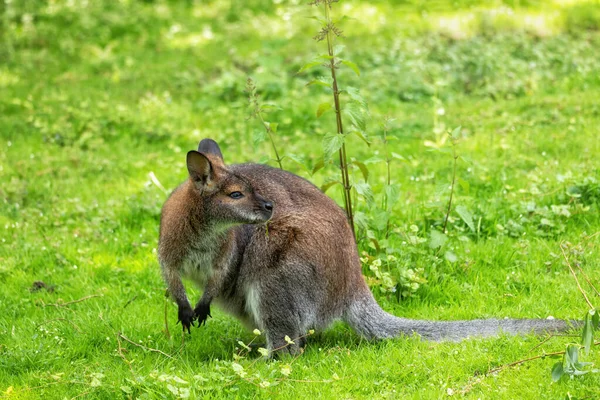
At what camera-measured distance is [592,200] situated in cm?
663

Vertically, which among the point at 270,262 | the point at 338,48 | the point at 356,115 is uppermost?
the point at 338,48

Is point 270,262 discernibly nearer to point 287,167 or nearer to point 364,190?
point 364,190

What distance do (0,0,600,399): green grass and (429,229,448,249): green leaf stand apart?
8cm

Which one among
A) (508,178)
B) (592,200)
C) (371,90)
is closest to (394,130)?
(371,90)

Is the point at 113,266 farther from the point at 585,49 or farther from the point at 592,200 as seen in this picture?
the point at 585,49

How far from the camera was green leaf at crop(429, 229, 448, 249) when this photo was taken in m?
5.82

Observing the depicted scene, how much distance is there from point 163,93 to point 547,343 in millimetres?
6963

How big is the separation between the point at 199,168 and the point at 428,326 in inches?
68.7

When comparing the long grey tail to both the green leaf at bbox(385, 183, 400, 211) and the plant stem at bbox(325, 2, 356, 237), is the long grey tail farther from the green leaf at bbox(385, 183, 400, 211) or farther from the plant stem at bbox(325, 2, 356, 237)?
the green leaf at bbox(385, 183, 400, 211)

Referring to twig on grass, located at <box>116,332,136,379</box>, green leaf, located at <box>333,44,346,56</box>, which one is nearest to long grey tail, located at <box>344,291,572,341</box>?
twig on grass, located at <box>116,332,136,379</box>

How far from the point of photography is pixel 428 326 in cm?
499

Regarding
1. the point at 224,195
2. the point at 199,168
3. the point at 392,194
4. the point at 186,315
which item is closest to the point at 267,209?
the point at 224,195

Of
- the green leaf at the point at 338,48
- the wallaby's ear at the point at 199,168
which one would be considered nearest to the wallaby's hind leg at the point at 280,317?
the wallaby's ear at the point at 199,168

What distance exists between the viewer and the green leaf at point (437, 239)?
5.82 m
